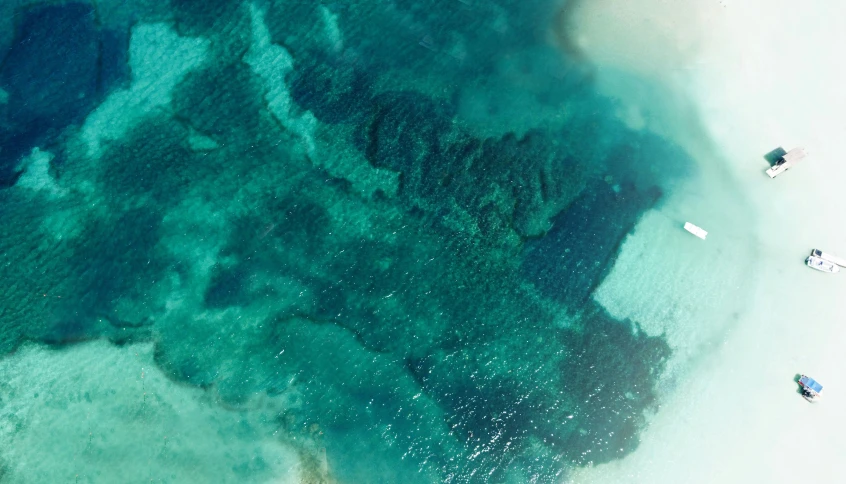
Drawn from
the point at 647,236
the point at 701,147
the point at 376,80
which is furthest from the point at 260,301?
the point at 701,147

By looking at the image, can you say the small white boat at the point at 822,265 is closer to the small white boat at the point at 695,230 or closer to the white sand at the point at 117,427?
the small white boat at the point at 695,230

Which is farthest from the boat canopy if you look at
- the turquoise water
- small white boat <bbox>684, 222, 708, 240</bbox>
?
small white boat <bbox>684, 222, 708, 240</bbox>

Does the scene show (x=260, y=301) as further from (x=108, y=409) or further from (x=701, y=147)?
(x=701, y=147)

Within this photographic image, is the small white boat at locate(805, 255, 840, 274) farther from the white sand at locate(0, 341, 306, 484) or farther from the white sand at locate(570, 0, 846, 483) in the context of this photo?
the white sand at locate(0, 341, 306, 484)

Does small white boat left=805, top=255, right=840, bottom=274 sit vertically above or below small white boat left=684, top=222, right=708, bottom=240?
below

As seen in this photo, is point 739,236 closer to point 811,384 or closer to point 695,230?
point 695,230
